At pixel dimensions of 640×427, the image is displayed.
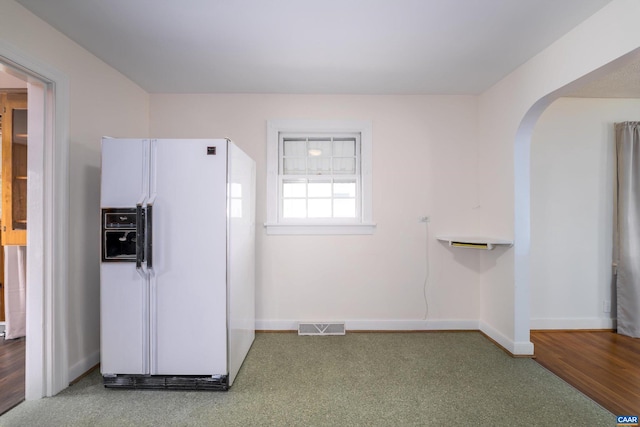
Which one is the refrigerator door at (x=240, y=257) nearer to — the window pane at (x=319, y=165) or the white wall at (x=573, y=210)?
the window pane at (x=319, y=165)

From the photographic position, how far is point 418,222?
330 centimetres

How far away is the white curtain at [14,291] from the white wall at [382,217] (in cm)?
199

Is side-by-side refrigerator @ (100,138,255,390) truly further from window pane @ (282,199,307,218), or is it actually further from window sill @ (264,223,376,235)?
window pane @ (282,199,307,218)

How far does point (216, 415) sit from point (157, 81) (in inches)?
122

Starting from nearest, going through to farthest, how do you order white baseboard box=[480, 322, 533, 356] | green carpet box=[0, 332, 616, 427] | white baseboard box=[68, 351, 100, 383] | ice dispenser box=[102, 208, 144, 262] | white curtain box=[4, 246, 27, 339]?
green carpet box=[0, 332, 616, 427] → ice dispenser box=[102, 208, 144, 262] → white baseboard box=[68, 351, 100, 383] → white baseboard box=[480, 322, 533, 356] → white curtain box=[4, 246, 27, 339]

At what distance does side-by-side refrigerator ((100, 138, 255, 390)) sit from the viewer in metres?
2.15

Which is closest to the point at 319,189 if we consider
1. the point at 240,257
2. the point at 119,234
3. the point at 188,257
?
the point at 240,257

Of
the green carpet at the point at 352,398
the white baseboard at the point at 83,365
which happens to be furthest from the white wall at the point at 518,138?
the white baseboard at the point at 83,365

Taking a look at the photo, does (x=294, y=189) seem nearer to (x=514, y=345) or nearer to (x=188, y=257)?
(x=188, y=257)

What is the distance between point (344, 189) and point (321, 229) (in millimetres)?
560

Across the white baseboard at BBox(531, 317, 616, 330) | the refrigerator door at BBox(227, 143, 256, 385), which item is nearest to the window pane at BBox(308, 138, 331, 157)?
the refrigerator door at BBox(227, 143, 256, 385)

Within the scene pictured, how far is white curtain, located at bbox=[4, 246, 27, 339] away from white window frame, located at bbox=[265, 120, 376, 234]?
266 centimetres

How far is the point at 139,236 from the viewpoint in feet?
6.95

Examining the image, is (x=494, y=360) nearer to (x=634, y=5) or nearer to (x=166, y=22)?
(x=634, y=5)
